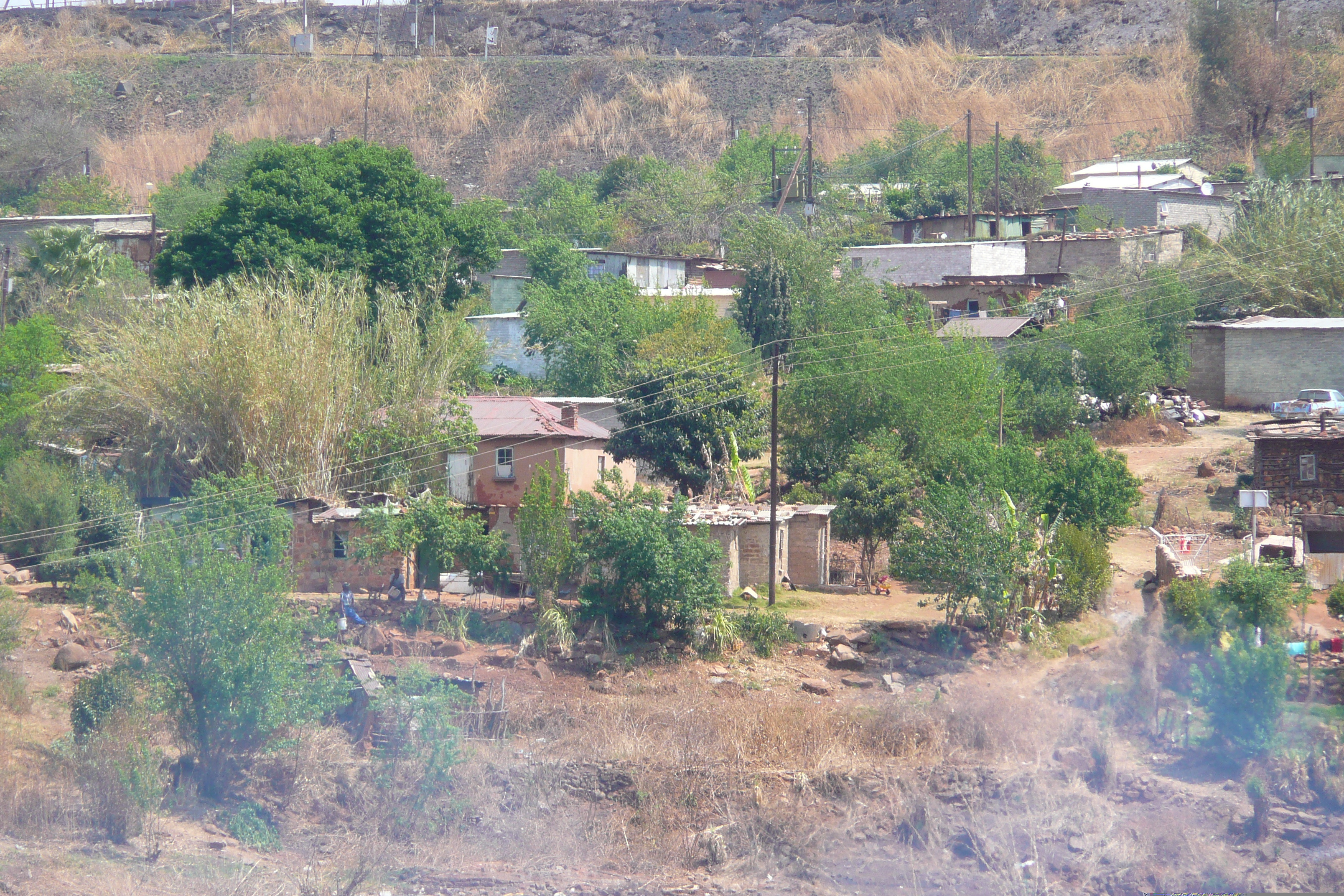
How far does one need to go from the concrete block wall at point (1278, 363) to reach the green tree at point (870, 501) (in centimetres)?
1391

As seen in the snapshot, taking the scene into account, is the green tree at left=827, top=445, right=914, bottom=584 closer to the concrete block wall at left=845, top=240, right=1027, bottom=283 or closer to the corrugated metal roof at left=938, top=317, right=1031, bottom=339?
the corrugated metal roof at left=938, top=317, right=1031, bottom=339

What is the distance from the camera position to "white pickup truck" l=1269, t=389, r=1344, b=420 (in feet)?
93.2

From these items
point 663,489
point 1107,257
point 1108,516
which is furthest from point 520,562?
point 1107,257

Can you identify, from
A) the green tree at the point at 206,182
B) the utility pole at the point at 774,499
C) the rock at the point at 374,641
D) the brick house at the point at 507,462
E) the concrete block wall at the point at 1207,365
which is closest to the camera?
the rock at the point at 374,641

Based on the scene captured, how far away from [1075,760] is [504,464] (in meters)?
12.3

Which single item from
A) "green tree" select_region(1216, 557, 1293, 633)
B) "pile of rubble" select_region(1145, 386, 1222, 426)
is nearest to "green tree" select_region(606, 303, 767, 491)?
"green tree" select_region(1216, 557, 1293, 633)

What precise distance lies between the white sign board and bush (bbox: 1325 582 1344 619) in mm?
1833

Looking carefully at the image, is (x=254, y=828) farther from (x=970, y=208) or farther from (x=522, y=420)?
(x=970, y=208)

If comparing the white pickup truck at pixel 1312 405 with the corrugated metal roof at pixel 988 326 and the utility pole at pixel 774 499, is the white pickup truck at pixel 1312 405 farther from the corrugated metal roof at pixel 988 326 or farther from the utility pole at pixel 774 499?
the utility pole at pixel 774 499

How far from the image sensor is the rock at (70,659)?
19031mm

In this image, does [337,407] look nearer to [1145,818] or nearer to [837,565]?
[837,565]

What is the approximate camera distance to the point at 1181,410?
3209 centimetres

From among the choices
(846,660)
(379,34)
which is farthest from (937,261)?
(379,34)

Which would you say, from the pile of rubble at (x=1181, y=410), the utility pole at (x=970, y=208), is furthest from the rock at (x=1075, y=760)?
the utility pole at (x=970, y=208)
